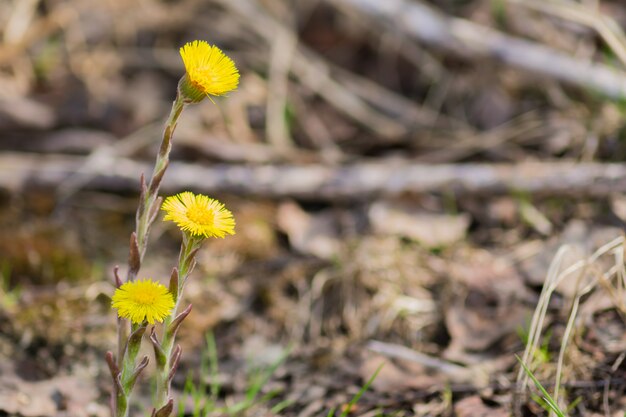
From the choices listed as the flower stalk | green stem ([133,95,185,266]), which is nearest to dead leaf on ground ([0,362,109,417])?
the flower stalk

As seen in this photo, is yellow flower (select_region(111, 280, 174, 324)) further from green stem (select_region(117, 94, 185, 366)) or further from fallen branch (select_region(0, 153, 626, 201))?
fallen branch (select_region(0, 153, 626, 201))

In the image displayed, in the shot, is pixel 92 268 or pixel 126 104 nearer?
pixel 92 268

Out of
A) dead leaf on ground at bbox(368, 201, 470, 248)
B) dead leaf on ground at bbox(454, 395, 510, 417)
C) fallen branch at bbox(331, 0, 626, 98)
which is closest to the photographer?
dead leaf on ground at bbox(454, 395, 510, 417)

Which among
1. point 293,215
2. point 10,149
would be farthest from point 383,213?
point 10,149

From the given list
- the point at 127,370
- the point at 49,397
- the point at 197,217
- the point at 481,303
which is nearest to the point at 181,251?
the point at 197,217

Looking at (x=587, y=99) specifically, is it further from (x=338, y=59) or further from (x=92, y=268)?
(x=92, y=268)

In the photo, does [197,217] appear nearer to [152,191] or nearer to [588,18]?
[152,191]
